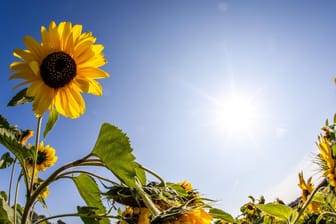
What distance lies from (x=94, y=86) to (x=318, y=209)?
2618mm

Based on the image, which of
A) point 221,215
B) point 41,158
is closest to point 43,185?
point 221,215

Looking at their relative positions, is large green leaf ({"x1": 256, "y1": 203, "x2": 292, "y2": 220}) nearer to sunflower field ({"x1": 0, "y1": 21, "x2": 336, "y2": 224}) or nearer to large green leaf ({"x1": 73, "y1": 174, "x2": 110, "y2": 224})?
sunflower field ({"x1": 0, "y1": 21, "x2": 336, "y2": 224})

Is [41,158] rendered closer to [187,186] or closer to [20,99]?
[20,99]

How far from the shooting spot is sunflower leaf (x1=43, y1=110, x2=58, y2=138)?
1.26 m

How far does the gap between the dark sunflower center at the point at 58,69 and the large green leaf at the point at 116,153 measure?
1.97 ft

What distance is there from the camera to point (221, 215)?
0.94 metres

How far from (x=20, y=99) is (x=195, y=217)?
0.80m

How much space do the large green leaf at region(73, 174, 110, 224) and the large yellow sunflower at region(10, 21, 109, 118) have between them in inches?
13.0

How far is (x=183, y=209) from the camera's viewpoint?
0.84 m

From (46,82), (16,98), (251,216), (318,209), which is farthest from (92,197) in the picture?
(251,216)

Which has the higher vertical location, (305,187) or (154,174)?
(305,187)

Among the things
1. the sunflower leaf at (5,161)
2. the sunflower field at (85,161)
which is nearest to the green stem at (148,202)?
the sunflower field at (85,161)

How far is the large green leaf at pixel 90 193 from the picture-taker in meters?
1.14

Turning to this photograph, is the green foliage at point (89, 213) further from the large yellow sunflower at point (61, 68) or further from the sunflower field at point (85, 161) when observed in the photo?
the large yellow sunflower at point (61, 68)
